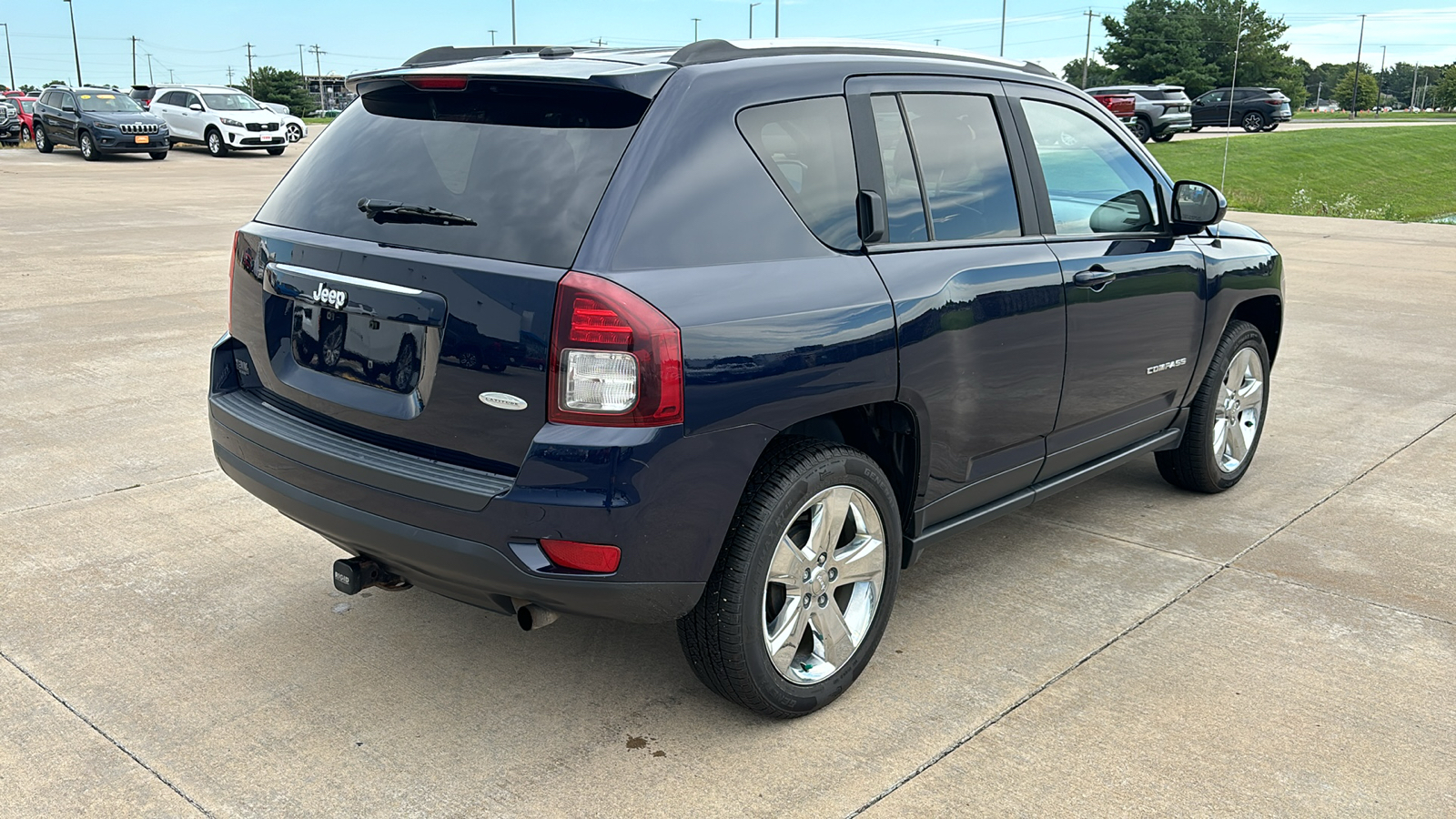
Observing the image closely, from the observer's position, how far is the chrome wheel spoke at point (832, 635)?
10.9 feet

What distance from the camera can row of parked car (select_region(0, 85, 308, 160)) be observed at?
29.2m

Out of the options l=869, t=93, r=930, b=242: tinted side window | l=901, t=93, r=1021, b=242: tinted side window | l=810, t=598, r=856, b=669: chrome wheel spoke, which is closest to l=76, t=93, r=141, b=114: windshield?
l=901, t=93, r=1021, b=242: tinted side window

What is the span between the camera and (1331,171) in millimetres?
30484

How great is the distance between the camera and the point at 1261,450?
20.0 feet

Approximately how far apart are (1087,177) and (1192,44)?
242 ft

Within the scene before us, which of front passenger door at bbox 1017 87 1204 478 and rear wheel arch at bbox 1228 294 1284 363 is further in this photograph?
rear wheel arch at bbox 1228 294 1284 363

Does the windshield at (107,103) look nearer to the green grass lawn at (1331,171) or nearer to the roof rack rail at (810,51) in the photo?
the green grass lawn at (1331,171)

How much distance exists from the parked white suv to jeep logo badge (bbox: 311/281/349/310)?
Result: 1239 inches

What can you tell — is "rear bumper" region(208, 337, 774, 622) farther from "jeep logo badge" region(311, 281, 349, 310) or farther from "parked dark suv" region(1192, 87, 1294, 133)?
"parked dark suv" region(1192, 87, 1294, 133)

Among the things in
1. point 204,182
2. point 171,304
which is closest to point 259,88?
point 204,182

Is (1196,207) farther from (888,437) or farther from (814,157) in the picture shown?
(814,157)

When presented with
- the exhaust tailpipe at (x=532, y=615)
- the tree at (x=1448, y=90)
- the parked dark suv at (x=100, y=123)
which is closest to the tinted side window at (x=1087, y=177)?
the exhaust tailpipe at (x=532, y=615)

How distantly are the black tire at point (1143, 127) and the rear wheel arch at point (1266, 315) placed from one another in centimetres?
3472

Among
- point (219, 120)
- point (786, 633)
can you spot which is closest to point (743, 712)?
point (786, 633)
